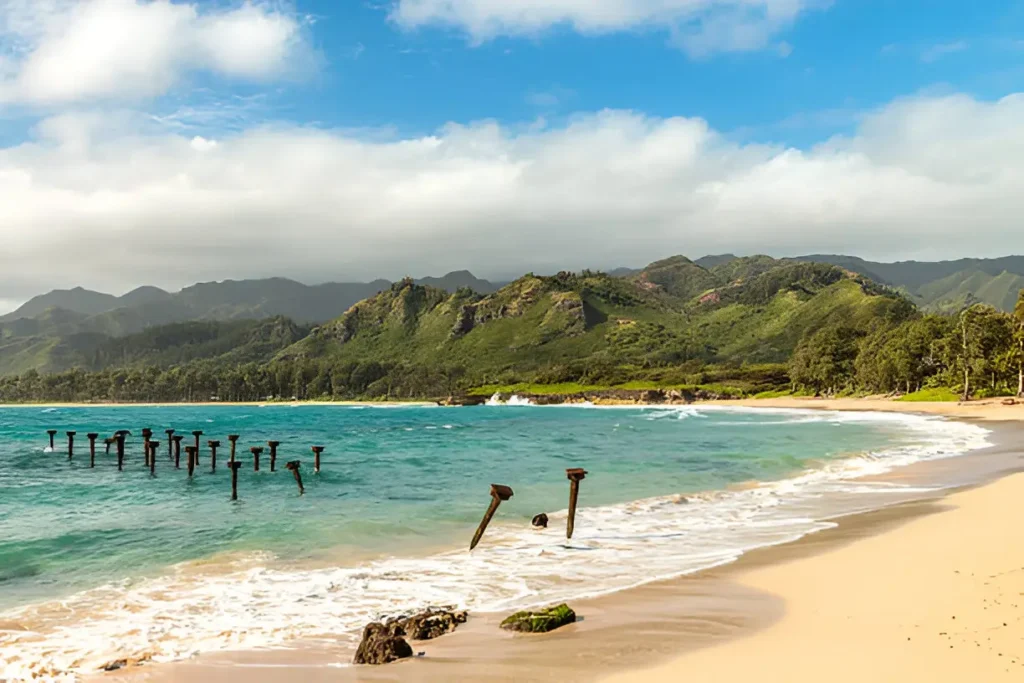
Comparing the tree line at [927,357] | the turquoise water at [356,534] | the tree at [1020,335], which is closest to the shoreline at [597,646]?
the turquoise water at [356,534]

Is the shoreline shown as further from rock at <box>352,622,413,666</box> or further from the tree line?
the tree line

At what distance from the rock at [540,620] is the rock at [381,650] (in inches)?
73.4

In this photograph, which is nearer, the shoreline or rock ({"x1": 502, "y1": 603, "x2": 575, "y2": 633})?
the shoreline

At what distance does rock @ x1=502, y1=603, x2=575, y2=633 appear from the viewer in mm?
10959

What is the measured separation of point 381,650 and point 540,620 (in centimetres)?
265

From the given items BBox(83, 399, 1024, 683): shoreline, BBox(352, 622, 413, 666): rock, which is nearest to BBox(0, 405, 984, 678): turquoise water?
BBox(83, 399, 1024, 683): shoreline

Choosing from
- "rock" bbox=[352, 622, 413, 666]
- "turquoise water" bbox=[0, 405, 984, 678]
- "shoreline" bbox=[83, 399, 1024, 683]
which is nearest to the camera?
"shoreline" bbox=[83, 399, 1024, 683]

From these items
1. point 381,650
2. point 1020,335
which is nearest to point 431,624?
point 381,650

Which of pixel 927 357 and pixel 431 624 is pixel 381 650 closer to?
pixel 431 624

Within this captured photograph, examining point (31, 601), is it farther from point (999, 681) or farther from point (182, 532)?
point (999, 681)

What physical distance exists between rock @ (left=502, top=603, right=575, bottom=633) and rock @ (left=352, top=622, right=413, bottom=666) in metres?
1.87

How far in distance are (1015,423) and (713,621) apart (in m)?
64.3

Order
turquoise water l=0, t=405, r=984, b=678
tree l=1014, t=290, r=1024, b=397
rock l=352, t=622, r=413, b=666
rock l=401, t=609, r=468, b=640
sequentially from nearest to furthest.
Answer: rock l=352, t=622, r=413, b=666 → rock l=401, t=609, r=468, b=640 → turquoise water l=0, t=405, r=984, b=678 → tree l=1014, t=290, r=1024, b=397

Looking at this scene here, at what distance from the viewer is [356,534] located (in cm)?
2088
